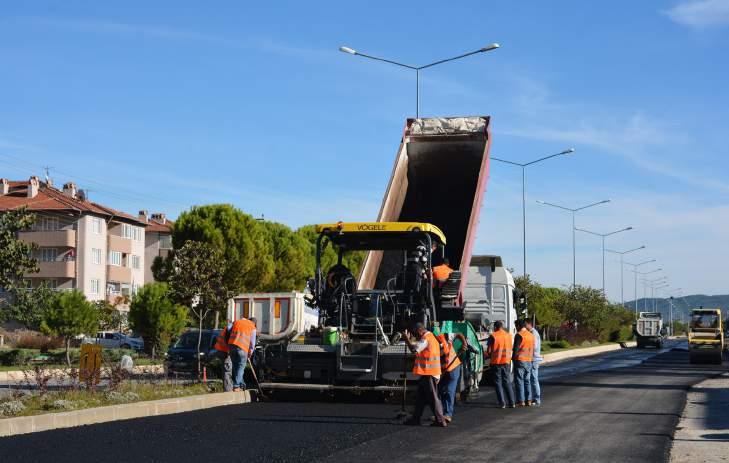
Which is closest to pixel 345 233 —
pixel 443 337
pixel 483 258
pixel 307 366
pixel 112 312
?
pixel 307 366

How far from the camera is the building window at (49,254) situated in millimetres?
71062

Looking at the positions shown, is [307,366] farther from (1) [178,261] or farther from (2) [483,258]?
(1) [178,261]

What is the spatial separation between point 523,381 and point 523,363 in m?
0.33

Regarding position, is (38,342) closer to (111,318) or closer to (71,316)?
(71,316)

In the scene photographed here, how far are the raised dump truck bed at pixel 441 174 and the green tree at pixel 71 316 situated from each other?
21.7m

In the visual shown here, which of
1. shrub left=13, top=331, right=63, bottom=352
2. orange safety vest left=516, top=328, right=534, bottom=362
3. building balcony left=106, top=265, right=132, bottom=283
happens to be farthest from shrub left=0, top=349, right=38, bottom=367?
building balcony left=106, top=265, right=132, bottom=283

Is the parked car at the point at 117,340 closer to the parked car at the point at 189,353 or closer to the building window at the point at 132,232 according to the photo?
the building window at the point at 132,232

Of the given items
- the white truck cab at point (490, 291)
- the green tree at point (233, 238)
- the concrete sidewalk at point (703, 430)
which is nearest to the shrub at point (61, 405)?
the concrete sidewalk at point (703, 430)

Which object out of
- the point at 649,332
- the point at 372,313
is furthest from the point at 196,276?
the point at 649,332

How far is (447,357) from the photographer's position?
14547mm

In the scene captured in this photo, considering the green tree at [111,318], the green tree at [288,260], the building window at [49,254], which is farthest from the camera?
the building window at [49,254]

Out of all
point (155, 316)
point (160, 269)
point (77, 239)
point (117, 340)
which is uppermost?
point (77, 239)

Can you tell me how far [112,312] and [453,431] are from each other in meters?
49.6

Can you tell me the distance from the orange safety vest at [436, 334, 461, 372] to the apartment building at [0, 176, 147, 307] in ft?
183
